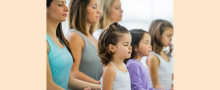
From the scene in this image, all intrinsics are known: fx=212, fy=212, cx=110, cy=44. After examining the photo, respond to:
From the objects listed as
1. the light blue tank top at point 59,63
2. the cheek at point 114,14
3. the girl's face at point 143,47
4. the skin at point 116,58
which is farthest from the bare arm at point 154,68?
the light blue tank top at point 59,63

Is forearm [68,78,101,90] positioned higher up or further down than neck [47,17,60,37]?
further down

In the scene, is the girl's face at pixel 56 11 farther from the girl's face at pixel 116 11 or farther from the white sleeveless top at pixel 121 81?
the girl's face at pixel 116 11

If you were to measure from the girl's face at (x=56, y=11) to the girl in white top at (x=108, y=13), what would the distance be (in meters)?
0.44

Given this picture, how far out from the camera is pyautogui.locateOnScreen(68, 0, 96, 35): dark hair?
114cm

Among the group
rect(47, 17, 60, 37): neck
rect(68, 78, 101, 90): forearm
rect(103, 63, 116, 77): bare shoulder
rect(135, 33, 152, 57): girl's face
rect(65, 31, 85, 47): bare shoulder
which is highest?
rect(47, 17, 60, 37): neck

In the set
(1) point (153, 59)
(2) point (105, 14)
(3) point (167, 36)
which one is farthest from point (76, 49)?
(3) point (167, 36)

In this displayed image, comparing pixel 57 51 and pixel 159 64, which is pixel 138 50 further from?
pixel 57 51

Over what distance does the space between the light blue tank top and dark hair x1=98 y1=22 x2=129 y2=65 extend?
0.16 metres

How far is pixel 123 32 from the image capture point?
100 cm

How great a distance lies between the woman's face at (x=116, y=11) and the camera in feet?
4.64

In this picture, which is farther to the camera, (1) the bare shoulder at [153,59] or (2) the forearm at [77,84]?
(1) the bare shoulder at [153,59]

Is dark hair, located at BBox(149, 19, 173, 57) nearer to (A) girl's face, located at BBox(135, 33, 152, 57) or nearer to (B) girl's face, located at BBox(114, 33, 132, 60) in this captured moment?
(A) girl's face, located at BBox(135, 33, 152, 57)

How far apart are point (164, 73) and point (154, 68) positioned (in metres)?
0.11

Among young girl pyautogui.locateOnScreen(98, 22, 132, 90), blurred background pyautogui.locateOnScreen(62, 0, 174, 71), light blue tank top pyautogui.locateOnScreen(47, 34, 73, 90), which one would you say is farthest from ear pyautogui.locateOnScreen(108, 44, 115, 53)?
blurred background pyautogui.locateOnScreen(62, 0, 174, 71)
